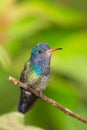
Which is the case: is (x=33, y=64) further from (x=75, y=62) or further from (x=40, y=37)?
(x=40, y=37)

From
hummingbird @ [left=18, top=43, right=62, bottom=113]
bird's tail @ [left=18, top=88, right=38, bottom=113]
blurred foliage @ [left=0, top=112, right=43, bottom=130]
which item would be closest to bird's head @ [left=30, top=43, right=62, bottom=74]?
hummingbird @ [left=18, top=43, right=62, bottom=113]

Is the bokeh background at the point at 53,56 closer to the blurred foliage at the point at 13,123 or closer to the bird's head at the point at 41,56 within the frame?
the bird's head at the point at 41,56

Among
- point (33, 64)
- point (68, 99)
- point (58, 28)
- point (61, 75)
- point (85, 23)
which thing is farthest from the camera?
Result: point (85, 23)

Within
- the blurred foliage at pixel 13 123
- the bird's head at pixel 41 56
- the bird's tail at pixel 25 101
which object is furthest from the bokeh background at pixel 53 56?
the blurred foliage at pixel 13 123

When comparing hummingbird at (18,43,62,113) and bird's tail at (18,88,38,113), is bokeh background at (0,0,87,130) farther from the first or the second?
bird's tail at (18,88,38,113)

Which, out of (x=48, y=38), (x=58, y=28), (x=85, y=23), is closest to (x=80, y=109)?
(x=48, y=38)

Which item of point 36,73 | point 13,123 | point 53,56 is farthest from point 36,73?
point 13,123
